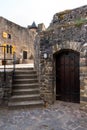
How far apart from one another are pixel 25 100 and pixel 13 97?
0.50m

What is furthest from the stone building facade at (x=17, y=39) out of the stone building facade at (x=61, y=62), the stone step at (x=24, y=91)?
the stone building facade at (x=61, y=62)

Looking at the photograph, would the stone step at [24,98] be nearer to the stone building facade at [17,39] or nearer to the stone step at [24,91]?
the stone step at [24,91]

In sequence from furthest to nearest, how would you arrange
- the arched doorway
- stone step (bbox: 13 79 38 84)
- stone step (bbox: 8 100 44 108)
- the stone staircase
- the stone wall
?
stone step (bbox: 13 79 38 84)
the arched doorway
the stone wall
the stone staircase
stone step (bbox: 8 100 44 108)

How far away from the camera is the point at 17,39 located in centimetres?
1906

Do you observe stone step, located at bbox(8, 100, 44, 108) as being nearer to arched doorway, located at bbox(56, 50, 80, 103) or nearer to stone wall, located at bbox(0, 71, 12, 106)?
stone wall, located at bbox(0, 71, 12, 106)

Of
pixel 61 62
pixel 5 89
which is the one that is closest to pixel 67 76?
pixel 61 62

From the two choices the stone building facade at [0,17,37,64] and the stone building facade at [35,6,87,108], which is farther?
the stone building facade at [0,17,37,64]

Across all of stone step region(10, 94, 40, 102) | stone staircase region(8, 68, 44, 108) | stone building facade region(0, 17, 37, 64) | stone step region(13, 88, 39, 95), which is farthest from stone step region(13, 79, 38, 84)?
stone building facade region(0, 17, 37, 64)

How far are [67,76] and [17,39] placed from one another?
1380cm

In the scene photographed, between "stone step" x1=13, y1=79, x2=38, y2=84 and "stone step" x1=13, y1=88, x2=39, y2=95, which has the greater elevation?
"stone step" x1=13, y1=79, x2=38, y2=84

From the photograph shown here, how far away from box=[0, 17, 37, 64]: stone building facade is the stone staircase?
8526 millimetres

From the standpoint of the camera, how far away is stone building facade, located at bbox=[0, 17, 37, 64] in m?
16.2

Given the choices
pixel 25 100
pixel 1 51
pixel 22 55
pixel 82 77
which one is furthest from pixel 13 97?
pixel 22 55

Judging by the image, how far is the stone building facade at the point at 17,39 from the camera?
16.2 metres
